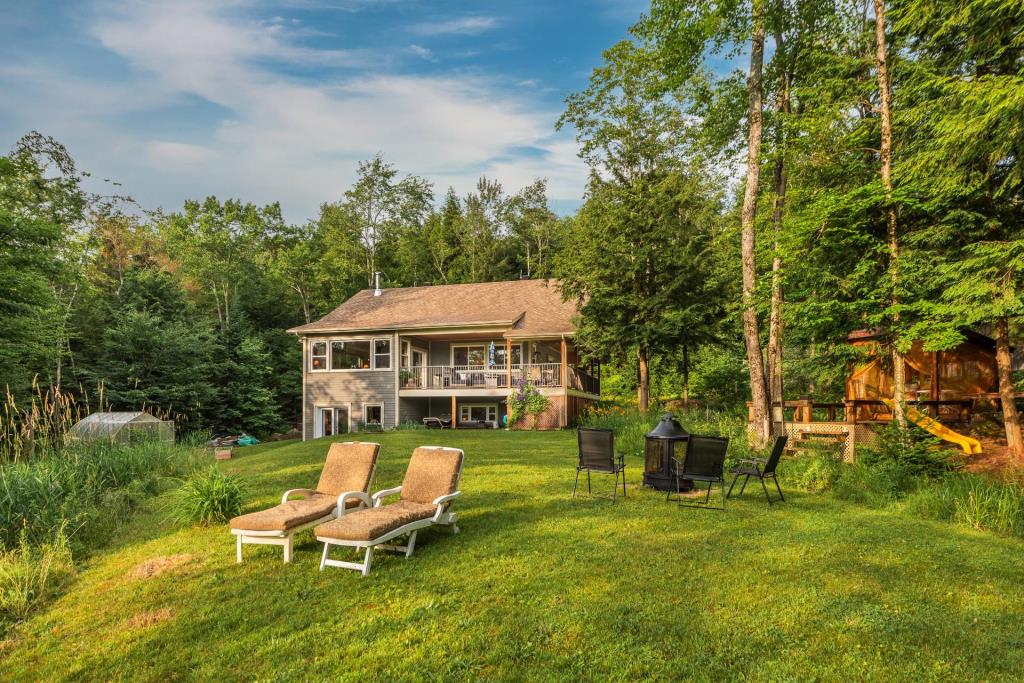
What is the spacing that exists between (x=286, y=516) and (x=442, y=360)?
61.2ft

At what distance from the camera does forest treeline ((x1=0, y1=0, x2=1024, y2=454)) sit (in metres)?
9.01

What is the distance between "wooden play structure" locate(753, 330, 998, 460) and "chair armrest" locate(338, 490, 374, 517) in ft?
28.1

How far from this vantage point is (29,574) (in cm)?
463

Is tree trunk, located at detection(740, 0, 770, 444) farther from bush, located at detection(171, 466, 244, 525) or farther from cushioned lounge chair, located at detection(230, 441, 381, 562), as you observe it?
bush, located at detection(171, 466, 244, 525)

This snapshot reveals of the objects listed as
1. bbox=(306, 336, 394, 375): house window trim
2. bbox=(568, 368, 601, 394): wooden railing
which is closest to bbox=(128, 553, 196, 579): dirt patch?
bbox=(306, 336, 394, 375): house window trim

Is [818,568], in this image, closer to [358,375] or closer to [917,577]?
[917,577]

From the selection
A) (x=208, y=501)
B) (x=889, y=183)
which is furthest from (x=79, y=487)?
(x=889, y=183)

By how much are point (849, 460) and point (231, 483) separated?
997 cm

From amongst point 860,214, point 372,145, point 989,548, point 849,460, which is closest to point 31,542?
point 989,548

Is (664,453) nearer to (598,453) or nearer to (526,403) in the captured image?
(598,453)

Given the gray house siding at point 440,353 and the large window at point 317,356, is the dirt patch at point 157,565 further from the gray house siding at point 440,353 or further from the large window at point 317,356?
the gray house siding at point 440,353

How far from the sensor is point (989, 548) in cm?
527

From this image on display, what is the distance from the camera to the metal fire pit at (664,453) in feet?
24.7

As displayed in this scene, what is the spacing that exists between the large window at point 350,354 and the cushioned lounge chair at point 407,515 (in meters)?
16.8
